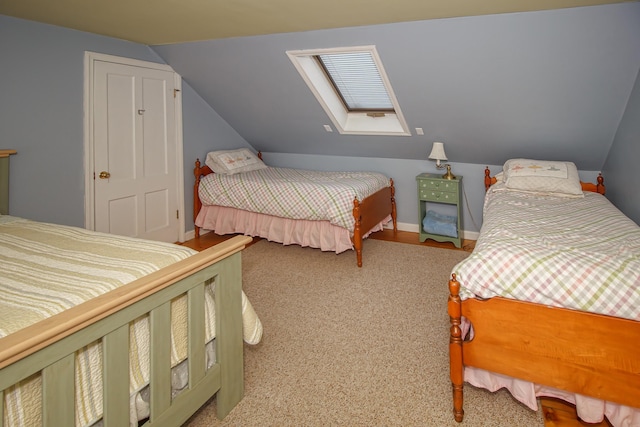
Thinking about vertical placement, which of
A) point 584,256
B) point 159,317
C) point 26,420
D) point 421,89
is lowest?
point 26,420

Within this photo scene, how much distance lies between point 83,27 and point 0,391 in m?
3.15

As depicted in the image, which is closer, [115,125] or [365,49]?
[365,49]

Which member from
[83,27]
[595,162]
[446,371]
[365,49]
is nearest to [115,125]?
[83,27]

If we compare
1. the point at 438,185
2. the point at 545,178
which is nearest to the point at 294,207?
the point at 438,185

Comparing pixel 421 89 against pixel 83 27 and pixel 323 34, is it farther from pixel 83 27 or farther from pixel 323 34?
pixel 83 27

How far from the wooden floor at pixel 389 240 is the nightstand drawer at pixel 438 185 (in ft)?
1.94

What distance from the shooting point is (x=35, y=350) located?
96 cm

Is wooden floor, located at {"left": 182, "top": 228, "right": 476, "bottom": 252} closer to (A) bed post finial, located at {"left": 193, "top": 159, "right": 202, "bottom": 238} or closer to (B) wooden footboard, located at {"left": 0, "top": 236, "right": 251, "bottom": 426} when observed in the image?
(A) bed post finial, located at {"left": 193, "top": 159, "right": 202, "bottom": 238}

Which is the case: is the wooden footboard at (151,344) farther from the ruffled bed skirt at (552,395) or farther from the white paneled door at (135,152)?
the white paneled door at (135,152)

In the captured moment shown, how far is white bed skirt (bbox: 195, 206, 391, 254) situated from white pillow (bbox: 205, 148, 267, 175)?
0.45 metres

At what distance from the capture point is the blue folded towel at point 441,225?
422 centimetres

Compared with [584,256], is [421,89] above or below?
above

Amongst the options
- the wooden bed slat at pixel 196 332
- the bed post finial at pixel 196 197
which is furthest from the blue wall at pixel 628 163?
the bed post finial at pixel 196 197

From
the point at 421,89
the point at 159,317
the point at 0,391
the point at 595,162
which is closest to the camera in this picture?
the point at 0,391
